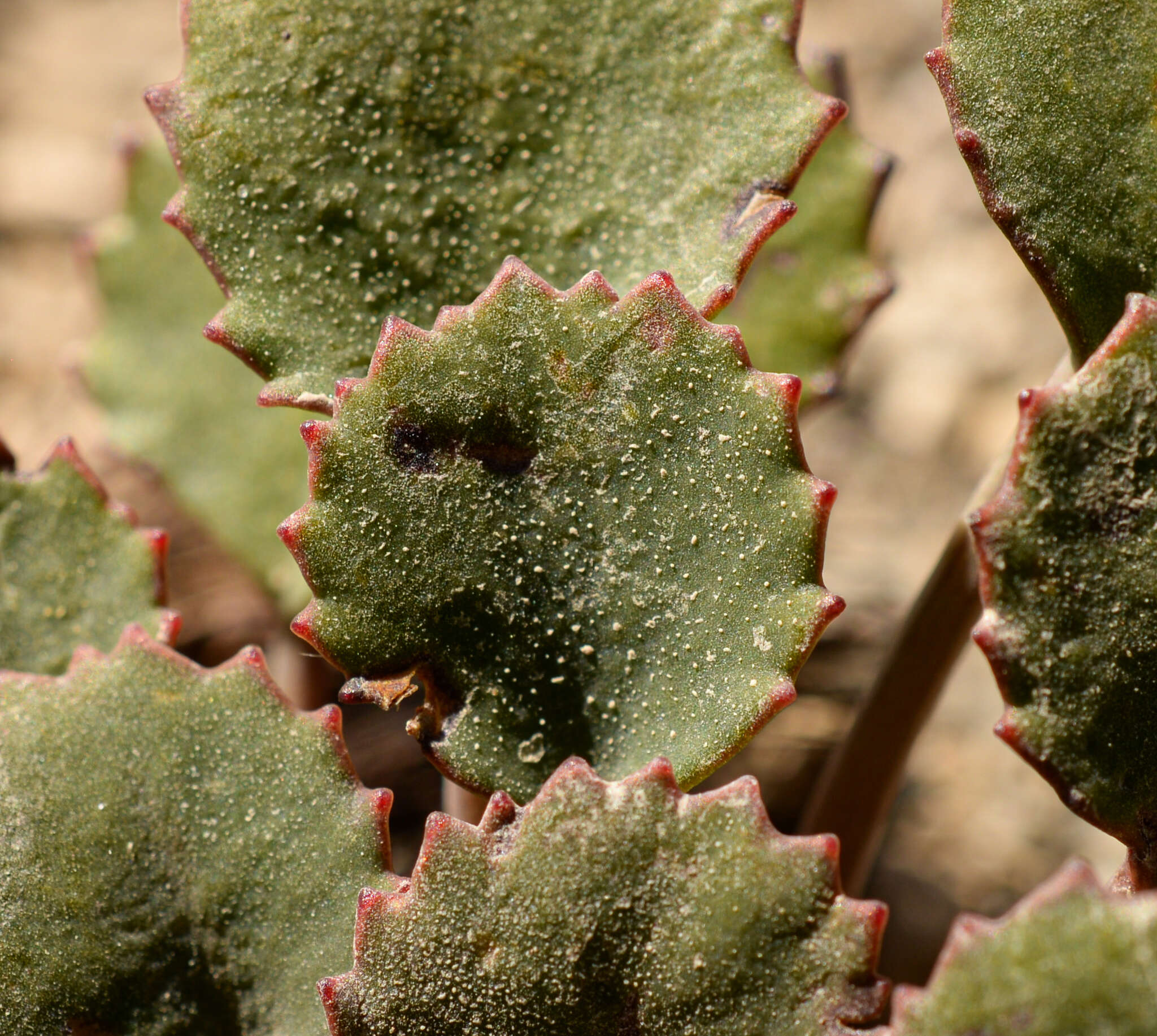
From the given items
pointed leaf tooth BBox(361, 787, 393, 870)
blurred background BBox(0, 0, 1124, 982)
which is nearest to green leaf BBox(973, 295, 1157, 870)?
pointed leaf tooth BBox(361, 787, 393, 870)

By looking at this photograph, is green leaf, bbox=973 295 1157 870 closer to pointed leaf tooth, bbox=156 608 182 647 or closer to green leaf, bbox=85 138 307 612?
pointed leaf tooth, bbox=156 608 182 647

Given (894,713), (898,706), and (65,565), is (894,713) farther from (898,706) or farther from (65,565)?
(65,565)

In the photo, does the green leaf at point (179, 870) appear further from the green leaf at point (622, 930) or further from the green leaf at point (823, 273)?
the green leaf at point (823, 273)

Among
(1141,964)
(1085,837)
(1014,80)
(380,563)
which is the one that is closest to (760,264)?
(1014,80)

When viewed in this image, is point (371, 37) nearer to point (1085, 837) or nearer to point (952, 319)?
point (1085, 837)

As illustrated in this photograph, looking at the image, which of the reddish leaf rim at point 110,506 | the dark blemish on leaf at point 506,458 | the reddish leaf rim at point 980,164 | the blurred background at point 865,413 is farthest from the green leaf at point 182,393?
the reddish leaf rim at point 980,164

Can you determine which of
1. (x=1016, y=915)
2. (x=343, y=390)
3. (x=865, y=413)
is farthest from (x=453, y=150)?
(x=865, y=413)
